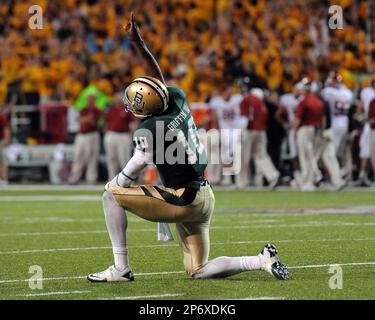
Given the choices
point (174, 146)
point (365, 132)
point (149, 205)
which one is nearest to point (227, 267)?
point (149, 205)

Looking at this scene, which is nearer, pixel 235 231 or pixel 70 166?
pixel 235 231

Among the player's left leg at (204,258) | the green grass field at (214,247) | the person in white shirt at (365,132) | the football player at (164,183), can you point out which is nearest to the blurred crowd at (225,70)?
the person in white shirt at (365,132)

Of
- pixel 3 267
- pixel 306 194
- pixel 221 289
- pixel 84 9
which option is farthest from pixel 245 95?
pixel 221 289

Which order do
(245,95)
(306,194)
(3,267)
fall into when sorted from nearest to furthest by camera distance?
(3,267)
(306,194)
(245,95)

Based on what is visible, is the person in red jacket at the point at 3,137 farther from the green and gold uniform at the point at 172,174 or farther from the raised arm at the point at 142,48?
the green and gold uniform at the point at 172,174

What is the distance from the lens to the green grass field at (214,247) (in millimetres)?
7160

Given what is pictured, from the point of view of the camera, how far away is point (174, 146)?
7.50 metres

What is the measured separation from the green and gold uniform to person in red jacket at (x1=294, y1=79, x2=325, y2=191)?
11516 mm

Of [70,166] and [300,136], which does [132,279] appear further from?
[70,166]

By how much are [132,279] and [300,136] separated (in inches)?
A: 469

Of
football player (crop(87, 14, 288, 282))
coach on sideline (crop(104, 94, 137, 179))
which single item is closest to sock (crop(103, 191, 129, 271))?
football player (crop(87, 14, 288, 282))

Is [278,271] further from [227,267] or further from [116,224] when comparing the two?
[116,224]

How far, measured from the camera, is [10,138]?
24.0m

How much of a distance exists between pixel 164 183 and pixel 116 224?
456 mm
